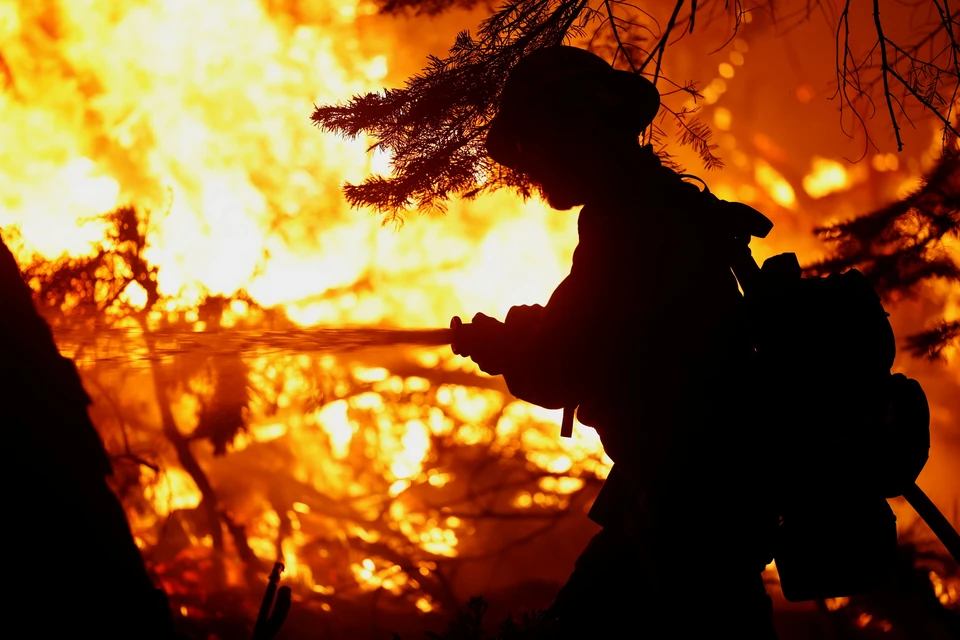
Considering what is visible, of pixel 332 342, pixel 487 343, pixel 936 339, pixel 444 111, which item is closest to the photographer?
pixel 487 343

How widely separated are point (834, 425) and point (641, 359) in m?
0.41

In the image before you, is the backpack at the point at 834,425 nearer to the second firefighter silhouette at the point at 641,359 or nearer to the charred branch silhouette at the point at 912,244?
the second firefighter silhouette at the point at 641,359

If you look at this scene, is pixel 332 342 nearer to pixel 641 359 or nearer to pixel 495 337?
pixel 495 337

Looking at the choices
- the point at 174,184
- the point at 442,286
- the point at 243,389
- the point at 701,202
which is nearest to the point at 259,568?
the point at 243,389

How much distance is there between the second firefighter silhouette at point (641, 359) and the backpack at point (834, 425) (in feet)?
0.24

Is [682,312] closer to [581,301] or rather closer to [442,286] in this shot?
[581,301]

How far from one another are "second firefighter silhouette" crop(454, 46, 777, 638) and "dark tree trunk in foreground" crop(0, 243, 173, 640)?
0.98 metres

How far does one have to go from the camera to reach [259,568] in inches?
162

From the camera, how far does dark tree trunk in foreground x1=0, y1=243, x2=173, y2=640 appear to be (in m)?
1.19

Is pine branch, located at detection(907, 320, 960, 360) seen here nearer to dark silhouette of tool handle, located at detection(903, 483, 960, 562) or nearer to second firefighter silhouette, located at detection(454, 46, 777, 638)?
dark silhouette of tool handle, located at detection(903, 483, 960, 562)

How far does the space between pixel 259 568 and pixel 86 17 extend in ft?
14.1

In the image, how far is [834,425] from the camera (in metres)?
1.16

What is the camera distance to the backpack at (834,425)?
44.4 inches

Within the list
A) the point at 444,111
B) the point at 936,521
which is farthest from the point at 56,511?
the point at 936,521
